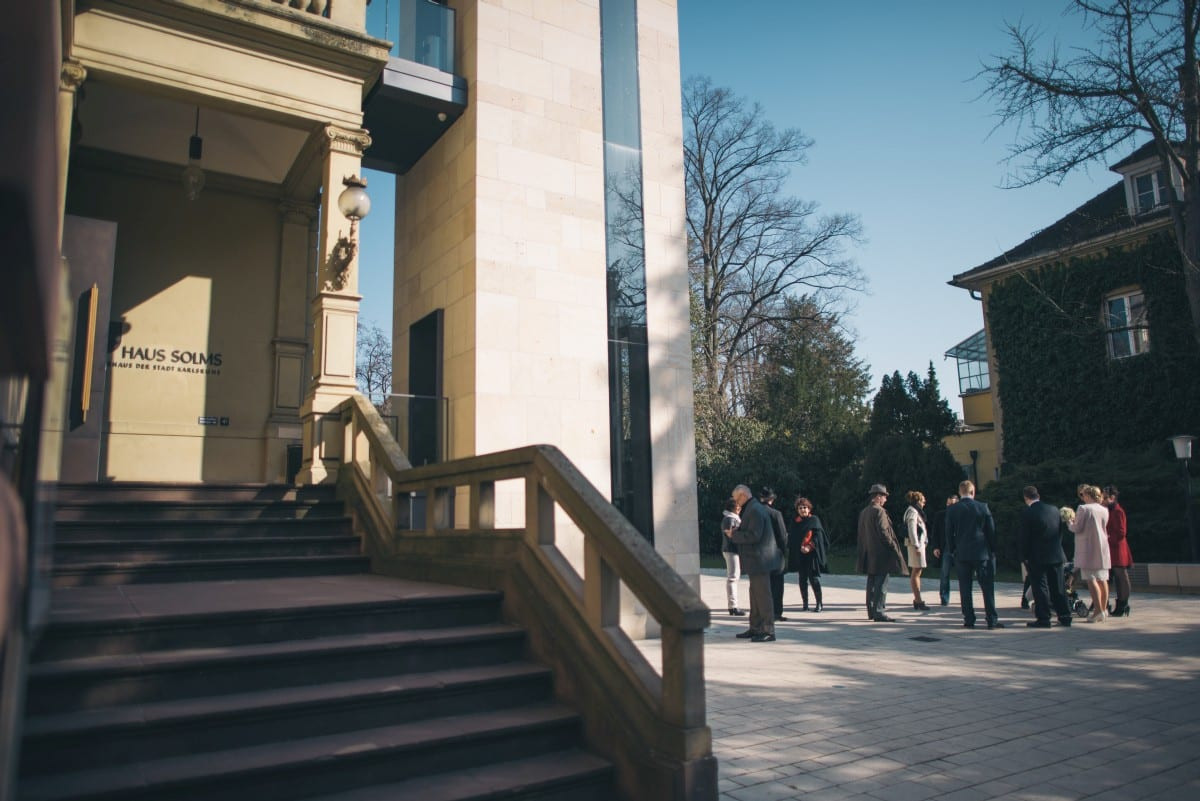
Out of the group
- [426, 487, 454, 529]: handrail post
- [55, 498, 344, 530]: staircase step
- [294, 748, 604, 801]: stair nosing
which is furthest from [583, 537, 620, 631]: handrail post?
[55, 498, 344, 530]: staircase step

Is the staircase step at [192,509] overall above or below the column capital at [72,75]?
below

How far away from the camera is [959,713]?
572cm

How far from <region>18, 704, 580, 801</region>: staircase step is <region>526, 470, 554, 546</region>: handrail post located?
3.44ft

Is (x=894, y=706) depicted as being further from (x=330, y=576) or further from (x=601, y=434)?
(x=601, y=434)

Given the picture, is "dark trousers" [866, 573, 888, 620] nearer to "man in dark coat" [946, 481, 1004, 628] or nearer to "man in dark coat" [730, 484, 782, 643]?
"man in dark coat" [946, 481, 1004, 628]

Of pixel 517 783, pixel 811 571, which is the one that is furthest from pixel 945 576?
pixel 517 783

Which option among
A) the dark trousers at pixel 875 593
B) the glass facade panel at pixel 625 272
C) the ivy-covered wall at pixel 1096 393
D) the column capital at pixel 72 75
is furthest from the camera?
the ivy-covered wall at pixel 1096 393

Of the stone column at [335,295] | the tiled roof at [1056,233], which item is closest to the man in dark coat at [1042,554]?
the stone column at [335,295]

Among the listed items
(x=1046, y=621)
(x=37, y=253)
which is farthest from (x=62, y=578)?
(x=1046, y=621)

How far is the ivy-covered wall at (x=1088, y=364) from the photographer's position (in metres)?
20.9

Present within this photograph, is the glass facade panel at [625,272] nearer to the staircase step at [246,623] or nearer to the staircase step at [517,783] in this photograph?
the staircase step at [246,623]

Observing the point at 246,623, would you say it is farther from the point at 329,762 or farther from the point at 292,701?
the point at 329,762

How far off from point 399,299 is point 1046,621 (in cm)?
1019

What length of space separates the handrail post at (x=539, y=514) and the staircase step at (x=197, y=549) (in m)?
2.91
